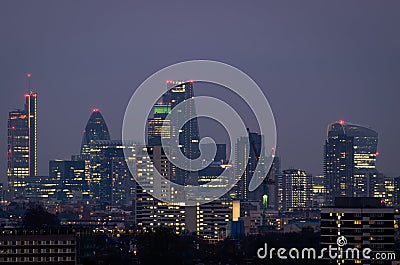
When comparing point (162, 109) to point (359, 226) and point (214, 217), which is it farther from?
point (359, 226)

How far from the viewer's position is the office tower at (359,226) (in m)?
59.3

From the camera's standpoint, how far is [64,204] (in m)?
151

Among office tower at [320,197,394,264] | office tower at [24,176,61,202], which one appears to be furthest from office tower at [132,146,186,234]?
office tower at [320,197,394,264]

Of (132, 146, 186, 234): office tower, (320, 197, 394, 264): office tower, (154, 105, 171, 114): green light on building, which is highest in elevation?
(154, 105, 171, 114): green light on building

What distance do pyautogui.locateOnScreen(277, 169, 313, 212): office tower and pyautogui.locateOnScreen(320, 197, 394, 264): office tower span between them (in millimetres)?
88668

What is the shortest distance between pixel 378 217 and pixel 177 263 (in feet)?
28.5

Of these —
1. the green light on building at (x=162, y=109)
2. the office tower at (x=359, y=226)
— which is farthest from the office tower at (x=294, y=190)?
the office tower at (x=359, y=226)

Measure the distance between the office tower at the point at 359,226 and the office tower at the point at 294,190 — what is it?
291 feet

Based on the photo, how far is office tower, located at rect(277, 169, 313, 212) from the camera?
152m

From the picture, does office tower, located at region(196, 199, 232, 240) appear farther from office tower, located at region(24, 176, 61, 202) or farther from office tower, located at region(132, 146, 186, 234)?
office tower, located at region(24, 176, 61, 202)

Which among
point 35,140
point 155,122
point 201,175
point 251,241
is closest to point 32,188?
point 35,140

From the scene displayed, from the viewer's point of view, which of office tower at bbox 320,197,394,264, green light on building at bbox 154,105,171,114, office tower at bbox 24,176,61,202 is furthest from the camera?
office tower at bbox 24,176,61,202

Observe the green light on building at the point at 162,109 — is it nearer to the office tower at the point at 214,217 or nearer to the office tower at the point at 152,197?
the office tower at the point at 152,197

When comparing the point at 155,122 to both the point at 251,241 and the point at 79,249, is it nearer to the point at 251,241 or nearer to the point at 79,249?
the point at 251,241
